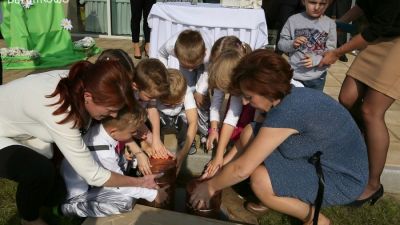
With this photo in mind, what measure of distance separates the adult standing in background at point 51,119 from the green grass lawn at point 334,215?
0.80ft

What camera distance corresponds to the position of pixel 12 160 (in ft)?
6.30

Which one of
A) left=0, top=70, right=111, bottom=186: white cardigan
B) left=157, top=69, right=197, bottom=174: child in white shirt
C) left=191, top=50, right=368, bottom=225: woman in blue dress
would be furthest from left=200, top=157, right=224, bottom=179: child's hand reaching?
left=0, top=70, right=111, bottom=186: white cardigan

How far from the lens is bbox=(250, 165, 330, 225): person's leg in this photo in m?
2.06

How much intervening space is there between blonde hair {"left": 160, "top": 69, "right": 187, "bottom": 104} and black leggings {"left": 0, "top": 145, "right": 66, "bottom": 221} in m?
0.90

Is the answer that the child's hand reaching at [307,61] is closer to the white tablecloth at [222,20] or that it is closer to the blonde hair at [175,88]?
the white tablecloth at [222,20]

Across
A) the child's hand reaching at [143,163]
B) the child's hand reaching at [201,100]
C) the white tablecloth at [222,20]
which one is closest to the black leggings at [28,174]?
the child's hand reaching at [143,163]

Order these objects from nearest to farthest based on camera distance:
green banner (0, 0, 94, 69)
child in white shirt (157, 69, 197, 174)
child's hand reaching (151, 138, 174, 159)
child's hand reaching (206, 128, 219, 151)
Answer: child's hand reaching (151, 138, 174, 159), child in white shirt (157, 69, 197, 174), child's hand reaching (206, 128, 219, 151), green banner (0, 0, 94, 69)

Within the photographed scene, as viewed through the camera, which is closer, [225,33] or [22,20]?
[225,33]

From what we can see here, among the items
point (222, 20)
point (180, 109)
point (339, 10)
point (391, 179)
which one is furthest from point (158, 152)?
point (339, 10)

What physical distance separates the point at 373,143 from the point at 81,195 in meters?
1.79

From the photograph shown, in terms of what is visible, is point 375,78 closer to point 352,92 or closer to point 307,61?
point 352,92

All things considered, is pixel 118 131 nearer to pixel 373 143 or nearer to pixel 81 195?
pixel 81 195

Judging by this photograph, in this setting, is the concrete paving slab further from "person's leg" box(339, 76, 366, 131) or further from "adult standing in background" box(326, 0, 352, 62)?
"adult standing in background" box(326, 0, 352, 62)

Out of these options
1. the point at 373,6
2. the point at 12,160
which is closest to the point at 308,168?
the point at 373,6
